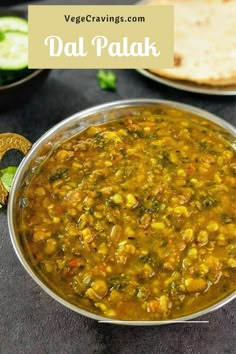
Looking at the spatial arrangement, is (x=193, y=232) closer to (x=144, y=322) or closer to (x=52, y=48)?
(x=144, y=322)

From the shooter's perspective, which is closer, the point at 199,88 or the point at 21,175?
the point at 21,175

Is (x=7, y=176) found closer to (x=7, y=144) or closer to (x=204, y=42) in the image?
(x=7, y=144)

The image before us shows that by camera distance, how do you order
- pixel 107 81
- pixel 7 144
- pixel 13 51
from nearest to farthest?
pixel 7 144 < pixel 13 51 < pixel 107 81

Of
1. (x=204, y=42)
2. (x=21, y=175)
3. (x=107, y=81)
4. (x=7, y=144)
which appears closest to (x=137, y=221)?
(x=21, y=175)

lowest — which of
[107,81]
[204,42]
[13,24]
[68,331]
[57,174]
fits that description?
[68,331]

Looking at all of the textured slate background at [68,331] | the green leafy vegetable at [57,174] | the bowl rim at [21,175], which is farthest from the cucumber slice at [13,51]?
the textured slate background at [68,331]

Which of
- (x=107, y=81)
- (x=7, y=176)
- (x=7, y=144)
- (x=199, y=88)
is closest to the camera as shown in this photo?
(x=7, y=144)

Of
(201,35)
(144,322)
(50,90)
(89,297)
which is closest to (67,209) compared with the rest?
(89,297)
